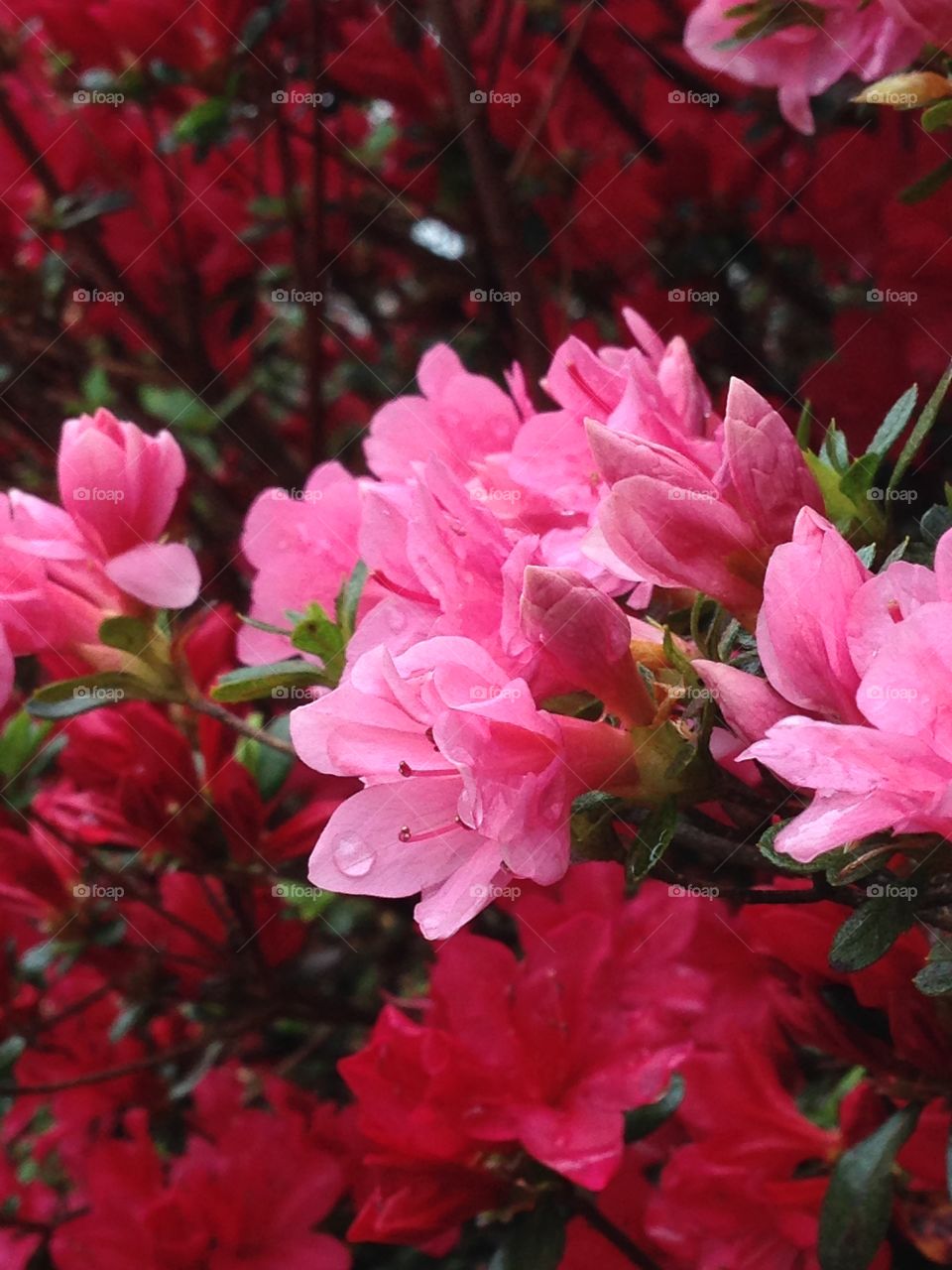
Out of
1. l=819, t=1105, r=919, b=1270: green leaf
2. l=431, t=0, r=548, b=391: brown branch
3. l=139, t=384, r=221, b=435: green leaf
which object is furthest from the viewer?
l=139, t=384, r=221, b=435: green leaf

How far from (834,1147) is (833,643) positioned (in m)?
0.57

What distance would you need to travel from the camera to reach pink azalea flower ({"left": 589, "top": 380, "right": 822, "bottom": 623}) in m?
0.59

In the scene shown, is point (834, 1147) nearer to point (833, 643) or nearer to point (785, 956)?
point (785, 956)

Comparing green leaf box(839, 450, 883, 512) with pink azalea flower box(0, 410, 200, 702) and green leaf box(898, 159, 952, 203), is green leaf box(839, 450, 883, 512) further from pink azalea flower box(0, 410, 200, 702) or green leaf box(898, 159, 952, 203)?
pink azalea flower box(0, 410, 200, 702)

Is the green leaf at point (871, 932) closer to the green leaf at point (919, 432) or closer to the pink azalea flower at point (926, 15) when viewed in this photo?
the green leaf at point (919, 432)

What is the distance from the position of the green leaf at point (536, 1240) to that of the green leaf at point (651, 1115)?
0.08 meters

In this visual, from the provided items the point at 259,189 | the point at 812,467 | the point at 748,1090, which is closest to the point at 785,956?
the point at 748,1090

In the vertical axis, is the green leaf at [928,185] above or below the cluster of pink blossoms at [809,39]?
below

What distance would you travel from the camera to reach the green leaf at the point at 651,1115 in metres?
0.94

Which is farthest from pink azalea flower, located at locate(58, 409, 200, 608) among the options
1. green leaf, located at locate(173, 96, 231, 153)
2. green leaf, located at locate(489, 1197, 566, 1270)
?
green leaf, located at locate(173, 96, 231, 153)

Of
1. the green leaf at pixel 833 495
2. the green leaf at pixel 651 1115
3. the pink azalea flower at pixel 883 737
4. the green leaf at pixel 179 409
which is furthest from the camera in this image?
the green leaf at pixel 179 409

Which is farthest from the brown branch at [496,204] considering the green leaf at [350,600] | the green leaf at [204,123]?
the green leaf at [350,600]

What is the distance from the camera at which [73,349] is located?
1.81 meters

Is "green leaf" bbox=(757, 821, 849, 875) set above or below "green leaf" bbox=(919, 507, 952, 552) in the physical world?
below
